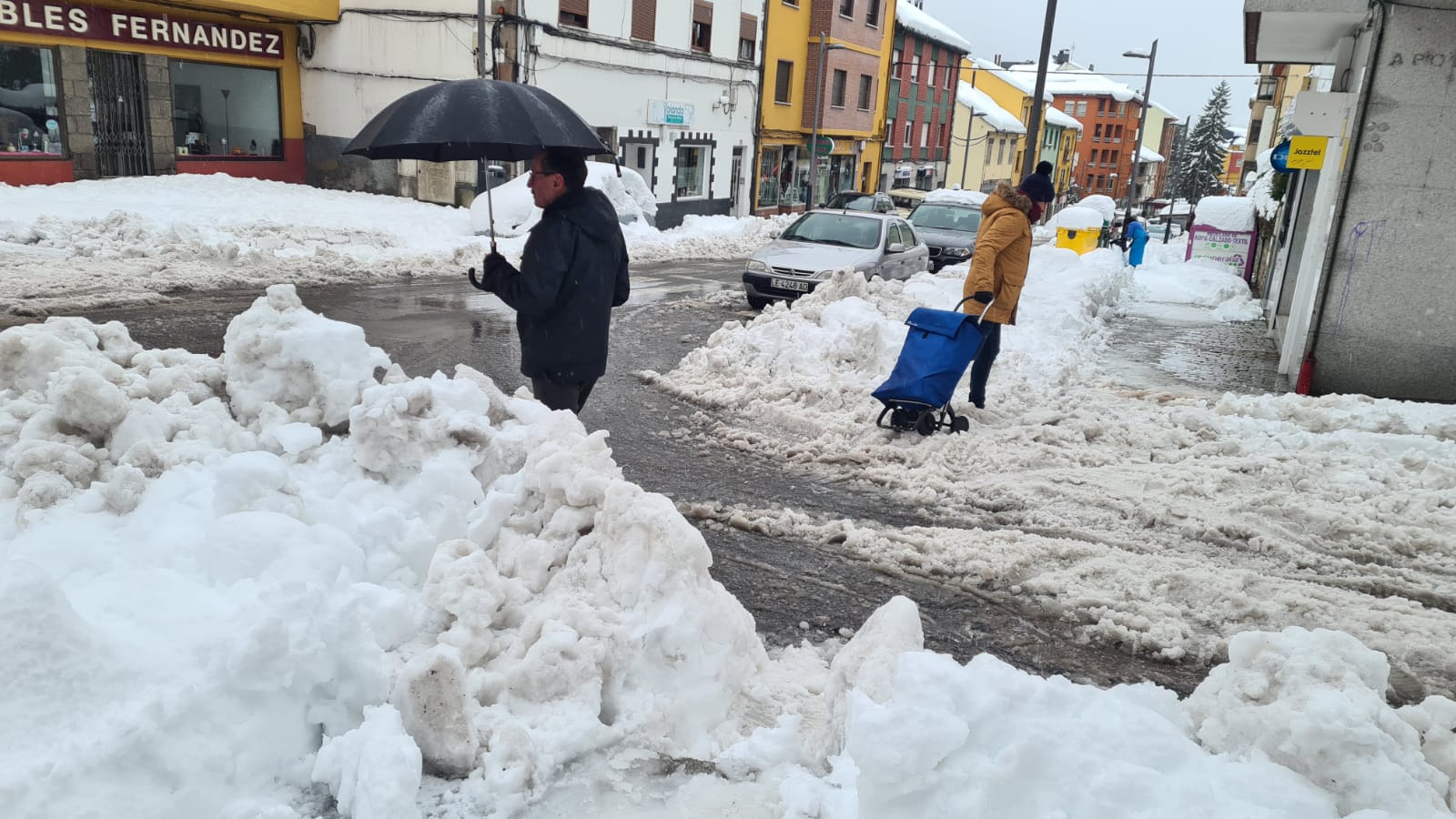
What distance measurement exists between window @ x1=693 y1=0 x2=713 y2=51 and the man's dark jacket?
2527 cm

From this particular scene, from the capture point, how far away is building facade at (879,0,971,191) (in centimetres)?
4178

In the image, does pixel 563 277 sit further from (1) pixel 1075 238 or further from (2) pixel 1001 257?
(1) pixel 1075 238

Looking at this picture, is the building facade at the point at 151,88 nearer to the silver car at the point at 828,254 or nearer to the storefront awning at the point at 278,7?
the storefront awning at the point at 278,7

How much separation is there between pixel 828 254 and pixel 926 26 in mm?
34787

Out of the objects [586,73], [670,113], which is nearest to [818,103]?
[670,113]

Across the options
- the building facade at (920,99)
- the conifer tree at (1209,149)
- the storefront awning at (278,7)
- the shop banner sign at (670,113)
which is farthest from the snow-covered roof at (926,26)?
the conifer tree at (1209,149)

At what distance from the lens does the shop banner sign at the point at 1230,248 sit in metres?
19.2

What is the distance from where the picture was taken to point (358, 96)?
2092 cm

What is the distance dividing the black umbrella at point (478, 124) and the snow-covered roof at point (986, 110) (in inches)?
1972

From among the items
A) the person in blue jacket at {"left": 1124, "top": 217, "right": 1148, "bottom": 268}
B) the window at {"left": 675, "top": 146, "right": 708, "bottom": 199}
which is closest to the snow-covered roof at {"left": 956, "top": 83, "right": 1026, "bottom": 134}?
the window at {"left": 675, "top": 146, "right": 708, "bottom": 199}

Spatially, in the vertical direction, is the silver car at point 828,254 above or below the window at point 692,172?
below

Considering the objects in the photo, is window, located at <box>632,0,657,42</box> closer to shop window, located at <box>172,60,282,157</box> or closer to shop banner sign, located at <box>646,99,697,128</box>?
shop banner sign, located at <box>646,99,697,128</box>

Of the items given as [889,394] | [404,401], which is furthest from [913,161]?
[404,401]

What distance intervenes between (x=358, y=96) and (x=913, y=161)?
31351 mm
